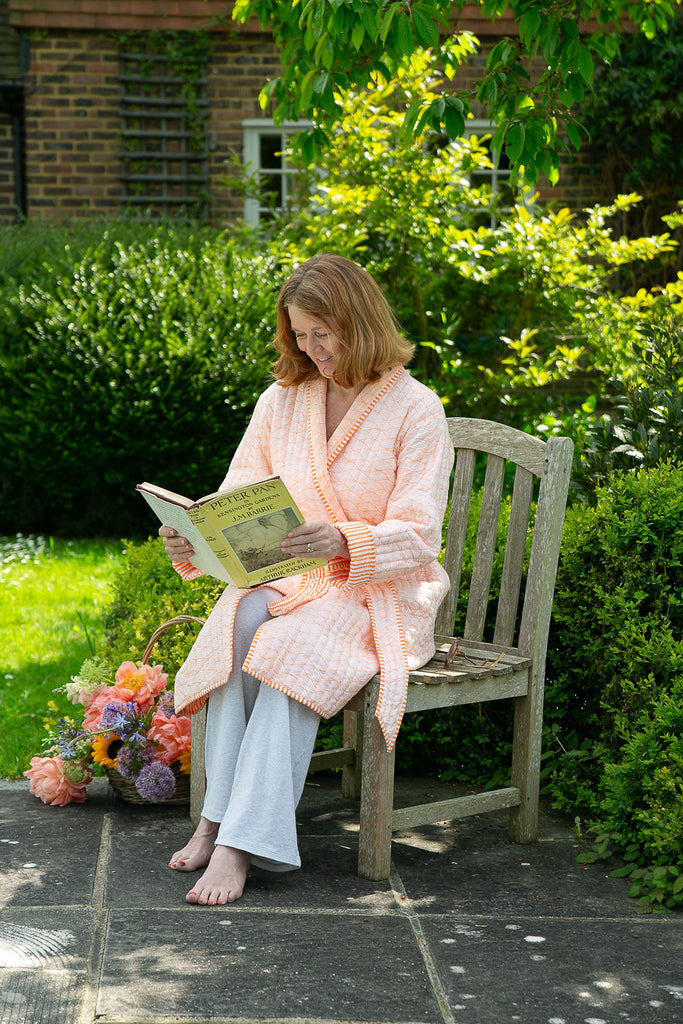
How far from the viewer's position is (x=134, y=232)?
831 cm

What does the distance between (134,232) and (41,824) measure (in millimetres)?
5860

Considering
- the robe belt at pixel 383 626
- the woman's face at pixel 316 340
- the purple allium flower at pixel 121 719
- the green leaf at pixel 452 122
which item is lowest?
the purple allium flower at pixel 121 719

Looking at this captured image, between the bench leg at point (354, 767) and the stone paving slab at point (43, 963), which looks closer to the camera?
the stone paving slab at point (43, 963)

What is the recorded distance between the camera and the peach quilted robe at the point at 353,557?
2867 mm

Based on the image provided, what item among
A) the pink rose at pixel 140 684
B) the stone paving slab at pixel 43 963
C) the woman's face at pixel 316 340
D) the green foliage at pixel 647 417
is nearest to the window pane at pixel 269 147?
the green foliage at pixel 647 417

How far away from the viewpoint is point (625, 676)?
3.21 m

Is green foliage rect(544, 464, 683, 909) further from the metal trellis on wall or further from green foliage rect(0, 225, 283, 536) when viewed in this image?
the metal trellis on wall

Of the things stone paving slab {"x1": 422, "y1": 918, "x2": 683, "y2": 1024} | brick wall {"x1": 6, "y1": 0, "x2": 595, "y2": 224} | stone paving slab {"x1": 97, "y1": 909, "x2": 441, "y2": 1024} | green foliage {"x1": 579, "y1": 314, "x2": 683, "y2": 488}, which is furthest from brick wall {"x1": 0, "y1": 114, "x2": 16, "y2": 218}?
stone paving slab {"x1": 422, "y1": 918, "x2": 683, "y2": 1024}

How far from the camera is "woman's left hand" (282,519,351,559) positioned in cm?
284

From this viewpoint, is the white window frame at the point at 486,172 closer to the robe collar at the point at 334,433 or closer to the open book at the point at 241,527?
the robe collar at the point at 334,433

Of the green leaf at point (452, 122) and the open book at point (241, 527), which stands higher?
the green leaf at point (452, 122)

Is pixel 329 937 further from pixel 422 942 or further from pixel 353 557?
pixel 353 557

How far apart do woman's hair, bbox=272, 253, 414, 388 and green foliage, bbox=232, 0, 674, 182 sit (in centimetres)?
74

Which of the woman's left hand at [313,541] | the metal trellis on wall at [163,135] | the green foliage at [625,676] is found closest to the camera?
the woman's left hand at [313,541]
